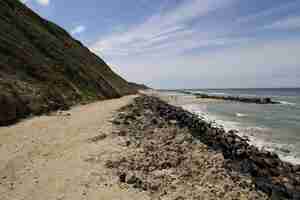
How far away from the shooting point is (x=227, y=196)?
23.6 feet

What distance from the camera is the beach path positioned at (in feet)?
24.3

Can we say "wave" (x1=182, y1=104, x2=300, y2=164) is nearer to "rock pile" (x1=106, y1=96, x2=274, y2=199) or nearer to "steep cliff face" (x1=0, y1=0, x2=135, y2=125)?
"rock pile" (x1=106, y1=96, x2=274, y2=199)

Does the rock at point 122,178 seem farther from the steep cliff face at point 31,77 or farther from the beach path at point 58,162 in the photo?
the steep cliff face at point 31,77

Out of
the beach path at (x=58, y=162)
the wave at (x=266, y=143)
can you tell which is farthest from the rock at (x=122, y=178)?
the wave at (x=266, y=143)

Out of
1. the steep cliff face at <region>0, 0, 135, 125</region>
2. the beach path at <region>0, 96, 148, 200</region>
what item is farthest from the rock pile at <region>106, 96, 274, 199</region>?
the steep cliff face at <region>0, 0, 135, 125</region>

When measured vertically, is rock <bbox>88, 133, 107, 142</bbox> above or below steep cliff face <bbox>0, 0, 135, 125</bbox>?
below

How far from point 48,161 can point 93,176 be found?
2361 millimetres

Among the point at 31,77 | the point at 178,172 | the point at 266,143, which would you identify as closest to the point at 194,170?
the point at 178,172

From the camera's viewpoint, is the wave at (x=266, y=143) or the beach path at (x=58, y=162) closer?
the beach path at (x=58, y=162)

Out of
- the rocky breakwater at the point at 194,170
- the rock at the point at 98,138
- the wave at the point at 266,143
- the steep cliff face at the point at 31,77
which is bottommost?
the wave at the point at 266,143

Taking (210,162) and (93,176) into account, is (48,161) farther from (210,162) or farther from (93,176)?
(210,162)

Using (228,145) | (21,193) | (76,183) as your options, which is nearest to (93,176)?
(76,183)

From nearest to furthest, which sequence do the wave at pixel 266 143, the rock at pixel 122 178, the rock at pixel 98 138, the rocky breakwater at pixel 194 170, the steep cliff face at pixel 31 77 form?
1. the rocky breakwater at pixel 194 170
2. the rock at pixel 122 178
3. the rock at pixel 98 138
4. the wave at pixel 266 143
5. the steep cliff face at pixel 31 77

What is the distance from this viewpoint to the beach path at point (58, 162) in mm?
7414
